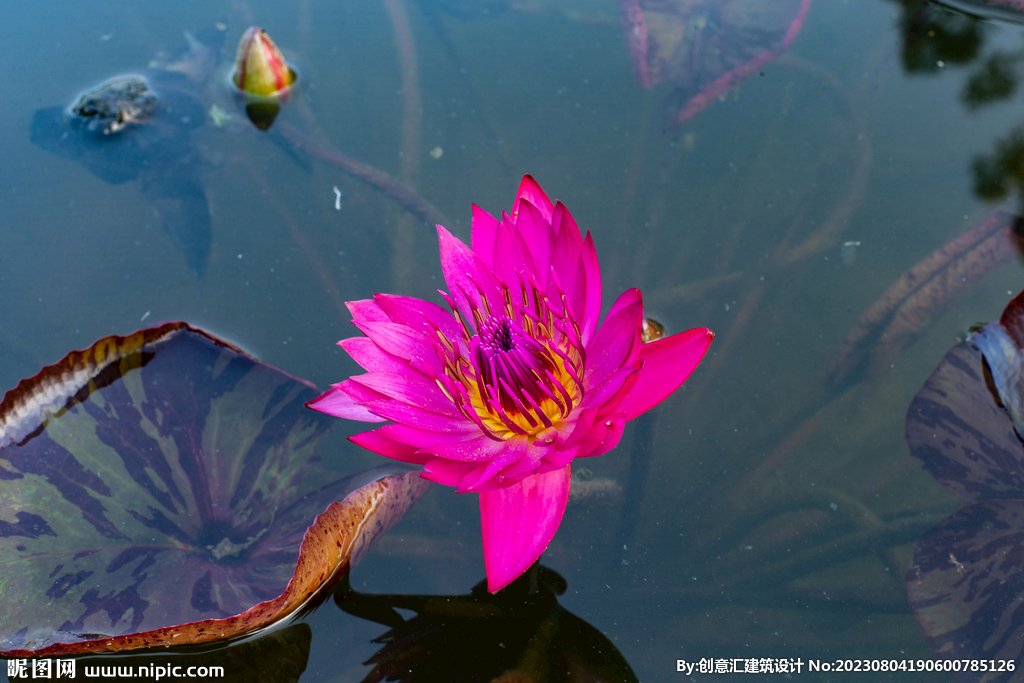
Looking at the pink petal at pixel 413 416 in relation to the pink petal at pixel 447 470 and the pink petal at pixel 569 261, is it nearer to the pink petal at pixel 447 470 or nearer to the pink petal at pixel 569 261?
the pink petal at pixel 447 470

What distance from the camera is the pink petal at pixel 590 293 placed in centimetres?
114

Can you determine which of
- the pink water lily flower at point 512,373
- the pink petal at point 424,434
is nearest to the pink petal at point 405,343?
the pink water lily flower at point 512,373

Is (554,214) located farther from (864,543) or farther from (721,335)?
(864,543)

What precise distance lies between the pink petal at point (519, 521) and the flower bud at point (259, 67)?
1.95 m

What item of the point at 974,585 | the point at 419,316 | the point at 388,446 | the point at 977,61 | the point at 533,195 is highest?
the point at 977,61

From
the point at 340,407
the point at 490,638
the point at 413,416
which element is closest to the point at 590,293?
the point at 413,416

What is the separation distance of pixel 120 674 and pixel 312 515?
487 mm

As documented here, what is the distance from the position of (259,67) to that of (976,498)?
2.59 m

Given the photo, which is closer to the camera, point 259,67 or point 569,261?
point 569,261

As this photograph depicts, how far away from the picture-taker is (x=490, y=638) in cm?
135

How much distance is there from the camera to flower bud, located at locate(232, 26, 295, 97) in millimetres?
2266

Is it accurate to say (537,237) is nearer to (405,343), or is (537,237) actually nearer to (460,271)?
(460,271)

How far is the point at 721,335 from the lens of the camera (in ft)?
5.82

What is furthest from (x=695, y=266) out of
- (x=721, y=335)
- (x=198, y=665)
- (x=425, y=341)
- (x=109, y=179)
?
(x=109, y=179)
